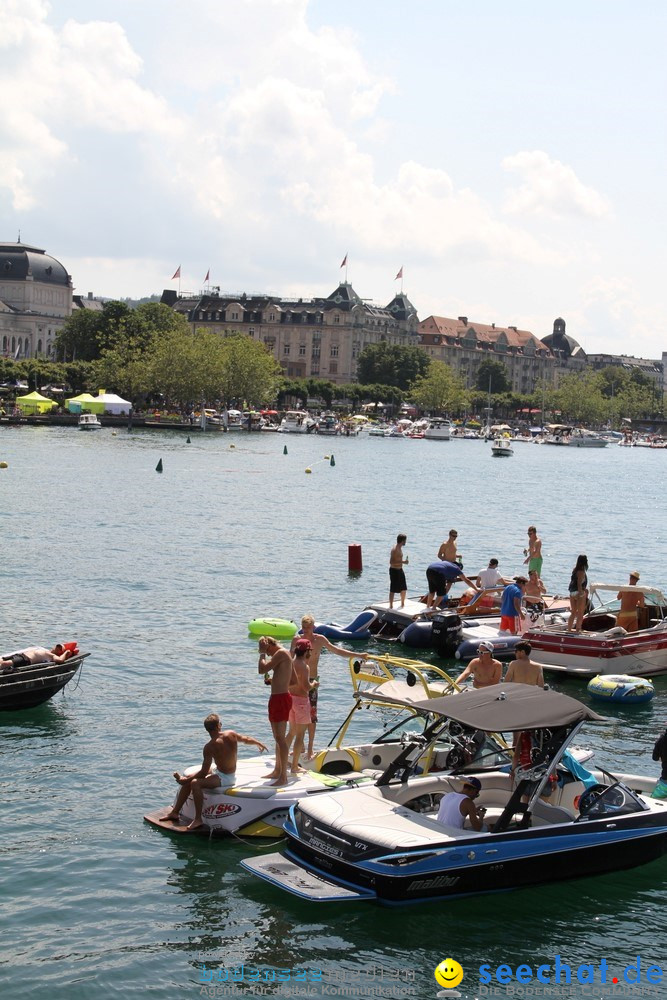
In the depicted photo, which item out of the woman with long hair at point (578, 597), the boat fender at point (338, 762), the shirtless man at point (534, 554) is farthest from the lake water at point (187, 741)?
the shirtless man at point (534, 554)

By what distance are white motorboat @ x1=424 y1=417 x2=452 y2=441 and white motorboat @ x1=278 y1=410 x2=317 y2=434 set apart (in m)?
19.8

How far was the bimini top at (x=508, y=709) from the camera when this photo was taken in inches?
541

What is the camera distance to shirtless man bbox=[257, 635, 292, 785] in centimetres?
1505

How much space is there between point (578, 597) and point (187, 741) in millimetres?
9618

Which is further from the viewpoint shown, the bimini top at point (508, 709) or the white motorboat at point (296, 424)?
the white motorboat at point (296, 424)

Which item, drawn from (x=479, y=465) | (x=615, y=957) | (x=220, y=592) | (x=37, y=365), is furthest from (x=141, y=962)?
(x=37, y=365)

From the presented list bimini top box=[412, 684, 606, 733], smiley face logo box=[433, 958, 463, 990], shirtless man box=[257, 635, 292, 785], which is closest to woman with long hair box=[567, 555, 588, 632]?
bimini top box=[412, 684, 606, 733]

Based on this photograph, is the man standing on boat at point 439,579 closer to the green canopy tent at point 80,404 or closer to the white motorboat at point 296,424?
the green canopy tent at point 80,404

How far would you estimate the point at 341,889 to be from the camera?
12914 mm

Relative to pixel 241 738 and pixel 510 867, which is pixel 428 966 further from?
pixel 241 738

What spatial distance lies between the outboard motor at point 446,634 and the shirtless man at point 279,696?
36.8ft

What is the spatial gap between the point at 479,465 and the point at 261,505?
198ft

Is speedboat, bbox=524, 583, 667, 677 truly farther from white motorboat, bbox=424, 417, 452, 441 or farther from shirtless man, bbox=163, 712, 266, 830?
white motorboat, bbox=424, 417, 452, 441

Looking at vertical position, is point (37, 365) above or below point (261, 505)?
above
